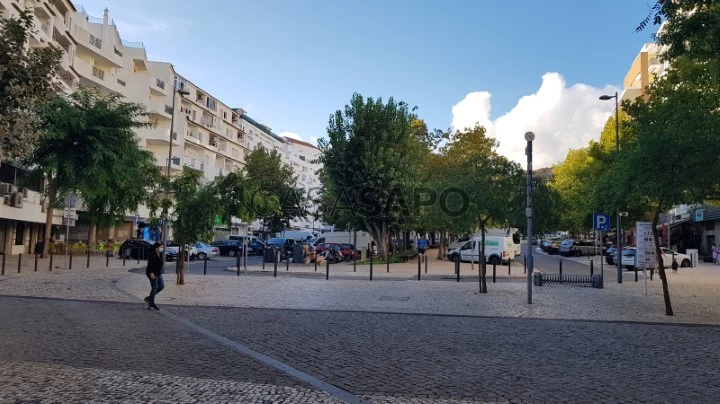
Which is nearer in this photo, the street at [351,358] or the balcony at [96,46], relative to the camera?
the street at [351,358]

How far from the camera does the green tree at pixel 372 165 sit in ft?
107

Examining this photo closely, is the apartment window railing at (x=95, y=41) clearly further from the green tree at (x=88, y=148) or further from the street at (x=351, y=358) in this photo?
the street at (x=351, y=358)

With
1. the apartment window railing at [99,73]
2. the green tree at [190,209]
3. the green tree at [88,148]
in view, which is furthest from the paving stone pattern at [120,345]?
the apartment window railing at [99,73]

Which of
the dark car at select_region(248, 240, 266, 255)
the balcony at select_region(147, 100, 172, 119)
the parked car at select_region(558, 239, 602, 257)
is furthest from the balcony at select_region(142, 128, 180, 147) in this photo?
the parked car at select_region(558, 239, 602, 257)

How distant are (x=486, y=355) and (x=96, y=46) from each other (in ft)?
153

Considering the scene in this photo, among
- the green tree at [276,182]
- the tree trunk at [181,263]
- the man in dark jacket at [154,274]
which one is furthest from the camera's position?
the green tree at [276,182]

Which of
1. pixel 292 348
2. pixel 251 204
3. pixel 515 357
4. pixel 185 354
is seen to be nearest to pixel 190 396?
pixel 185 354

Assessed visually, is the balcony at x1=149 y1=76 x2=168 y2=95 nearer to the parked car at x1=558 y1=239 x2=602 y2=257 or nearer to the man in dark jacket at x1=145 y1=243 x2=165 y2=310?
the parked car at x1=558 y1=239 x2=602 y2=257

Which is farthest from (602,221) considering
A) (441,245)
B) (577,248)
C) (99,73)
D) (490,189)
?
(99,73)

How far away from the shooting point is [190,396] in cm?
550

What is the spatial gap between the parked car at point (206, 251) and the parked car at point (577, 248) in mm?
31184

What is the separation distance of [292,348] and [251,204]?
13799 mm

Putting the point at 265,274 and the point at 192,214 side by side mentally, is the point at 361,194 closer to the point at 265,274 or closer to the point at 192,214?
the point at 265,274

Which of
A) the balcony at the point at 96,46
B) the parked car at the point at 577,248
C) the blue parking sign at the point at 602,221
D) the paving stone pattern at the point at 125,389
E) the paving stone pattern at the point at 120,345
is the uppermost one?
the balcony at the point at 96,46
